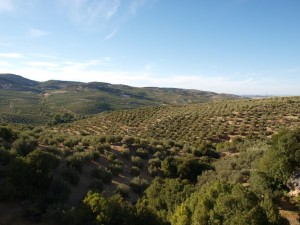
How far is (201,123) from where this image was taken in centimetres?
5134

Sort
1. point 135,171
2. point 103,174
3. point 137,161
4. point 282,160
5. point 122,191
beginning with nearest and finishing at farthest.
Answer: point 282,160
point 122,191
point 103,174
point 135,171
point 137,161

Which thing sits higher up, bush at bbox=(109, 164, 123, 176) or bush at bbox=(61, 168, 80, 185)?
bush at bbox=(61, 168, 80, 185)

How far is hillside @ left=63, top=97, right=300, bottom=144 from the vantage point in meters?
44.1

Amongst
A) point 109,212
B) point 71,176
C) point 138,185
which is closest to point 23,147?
point 71,176

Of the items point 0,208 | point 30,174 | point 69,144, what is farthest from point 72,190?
point 69,144

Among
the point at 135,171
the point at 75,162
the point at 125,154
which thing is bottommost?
the point at 135,171

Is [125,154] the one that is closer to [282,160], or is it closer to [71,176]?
[71,176]

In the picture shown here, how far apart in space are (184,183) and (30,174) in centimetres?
977

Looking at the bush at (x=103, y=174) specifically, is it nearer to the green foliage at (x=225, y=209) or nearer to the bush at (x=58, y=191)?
the bush at (x=58, y=191)

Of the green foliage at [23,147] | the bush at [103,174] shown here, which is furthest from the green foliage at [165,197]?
the green foliage at [23,147]

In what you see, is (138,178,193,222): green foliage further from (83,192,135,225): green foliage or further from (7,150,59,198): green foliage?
(7,150,59,198): green foliage

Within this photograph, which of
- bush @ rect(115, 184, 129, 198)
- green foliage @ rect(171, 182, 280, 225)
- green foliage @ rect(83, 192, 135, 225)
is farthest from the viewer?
bush @ rect(115, 184, 129, 198)

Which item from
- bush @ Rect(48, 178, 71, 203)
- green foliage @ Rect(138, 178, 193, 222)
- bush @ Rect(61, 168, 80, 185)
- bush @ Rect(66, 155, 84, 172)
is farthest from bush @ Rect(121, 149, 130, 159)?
bush @ Rect(48, 178, 71, 203)

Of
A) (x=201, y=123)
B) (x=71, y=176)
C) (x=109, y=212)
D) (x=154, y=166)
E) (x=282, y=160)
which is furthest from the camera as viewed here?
(x=201, y=123)
